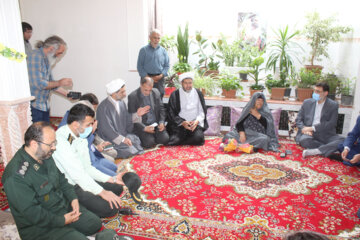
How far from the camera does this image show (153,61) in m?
5.15

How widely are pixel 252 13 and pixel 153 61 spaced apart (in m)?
2.51

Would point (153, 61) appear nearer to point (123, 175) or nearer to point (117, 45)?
point (117, 45)

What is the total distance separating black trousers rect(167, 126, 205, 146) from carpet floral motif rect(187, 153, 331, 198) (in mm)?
547

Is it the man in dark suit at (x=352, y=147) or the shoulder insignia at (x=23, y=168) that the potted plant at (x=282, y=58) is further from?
the shoulder insignia at (x=23, y=168)

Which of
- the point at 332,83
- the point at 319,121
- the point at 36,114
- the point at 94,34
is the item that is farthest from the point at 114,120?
the point at 332,83

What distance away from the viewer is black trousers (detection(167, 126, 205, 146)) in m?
4.51

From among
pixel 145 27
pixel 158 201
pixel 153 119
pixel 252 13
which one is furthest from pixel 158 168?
pixel 252 13

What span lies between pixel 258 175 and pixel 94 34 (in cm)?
436

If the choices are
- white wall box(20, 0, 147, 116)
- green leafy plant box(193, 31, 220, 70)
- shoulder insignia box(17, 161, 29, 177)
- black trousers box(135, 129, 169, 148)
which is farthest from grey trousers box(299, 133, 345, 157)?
shoulder insignia box(17, 161, 29, 177)

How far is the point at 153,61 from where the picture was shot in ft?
16.9

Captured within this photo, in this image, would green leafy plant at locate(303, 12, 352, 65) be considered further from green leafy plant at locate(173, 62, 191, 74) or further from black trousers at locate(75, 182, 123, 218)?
black trousers at locate(75, 182, 123, 218)

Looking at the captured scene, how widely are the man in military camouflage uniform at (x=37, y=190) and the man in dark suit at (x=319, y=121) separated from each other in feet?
11.4

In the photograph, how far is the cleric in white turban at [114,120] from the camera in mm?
3975

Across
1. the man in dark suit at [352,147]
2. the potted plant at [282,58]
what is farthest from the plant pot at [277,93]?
the man in dark suit at [352,147]
